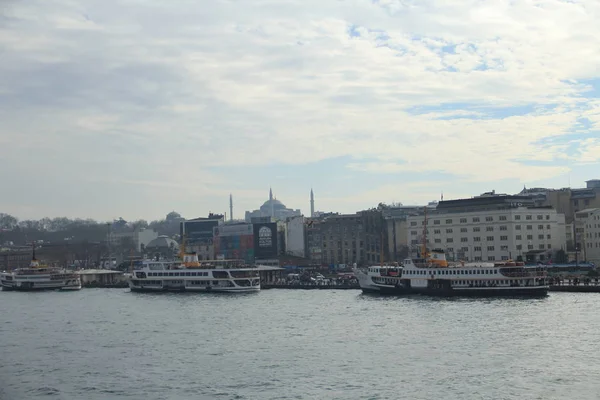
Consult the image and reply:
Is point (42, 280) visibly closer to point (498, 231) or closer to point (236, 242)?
point (236, 242)

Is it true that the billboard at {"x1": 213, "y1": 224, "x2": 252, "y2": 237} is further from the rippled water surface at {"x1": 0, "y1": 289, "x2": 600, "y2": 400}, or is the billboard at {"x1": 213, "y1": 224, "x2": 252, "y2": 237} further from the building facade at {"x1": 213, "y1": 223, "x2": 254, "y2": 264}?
the rippled water surface at {"x1": 0, "y1": 289, "x2": 600, "y2": 400}

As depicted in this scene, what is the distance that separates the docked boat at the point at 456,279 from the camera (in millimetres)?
79500

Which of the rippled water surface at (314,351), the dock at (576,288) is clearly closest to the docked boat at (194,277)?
the rippled water surface at (314,351)

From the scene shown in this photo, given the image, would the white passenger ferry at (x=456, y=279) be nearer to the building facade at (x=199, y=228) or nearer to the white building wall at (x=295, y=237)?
the white building wall at (x=295, y=237)

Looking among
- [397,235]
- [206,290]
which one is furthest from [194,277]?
[397,235]

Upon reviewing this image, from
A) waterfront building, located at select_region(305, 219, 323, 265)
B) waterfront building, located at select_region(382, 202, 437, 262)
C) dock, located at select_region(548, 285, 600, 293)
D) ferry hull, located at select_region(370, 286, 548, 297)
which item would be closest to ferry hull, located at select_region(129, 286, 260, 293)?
ferry hull, located at select_region(370, 286, 548, 297)

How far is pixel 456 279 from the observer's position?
82625 millimetres

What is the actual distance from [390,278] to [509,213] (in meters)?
32.9

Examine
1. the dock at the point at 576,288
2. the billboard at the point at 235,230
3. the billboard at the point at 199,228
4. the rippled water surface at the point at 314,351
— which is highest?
the billboard at the point at 199,228

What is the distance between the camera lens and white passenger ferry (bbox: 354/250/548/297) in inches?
3130

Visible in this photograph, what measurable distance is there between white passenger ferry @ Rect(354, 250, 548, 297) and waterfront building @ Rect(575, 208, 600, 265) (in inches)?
1346

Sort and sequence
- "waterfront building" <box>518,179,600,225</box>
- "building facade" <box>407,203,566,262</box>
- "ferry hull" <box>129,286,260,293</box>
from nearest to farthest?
"ferry hull" <box>129,286,260,293</box> < "building facade" <box>407,203,566,262</box> < "waterfront building" <box>518,179,600,225</box>

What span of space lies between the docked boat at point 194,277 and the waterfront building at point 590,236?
44.1m

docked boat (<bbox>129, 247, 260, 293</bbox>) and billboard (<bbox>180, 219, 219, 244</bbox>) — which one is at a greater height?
billboard (<bbox>180, 219, 219, 244</bbox>)
